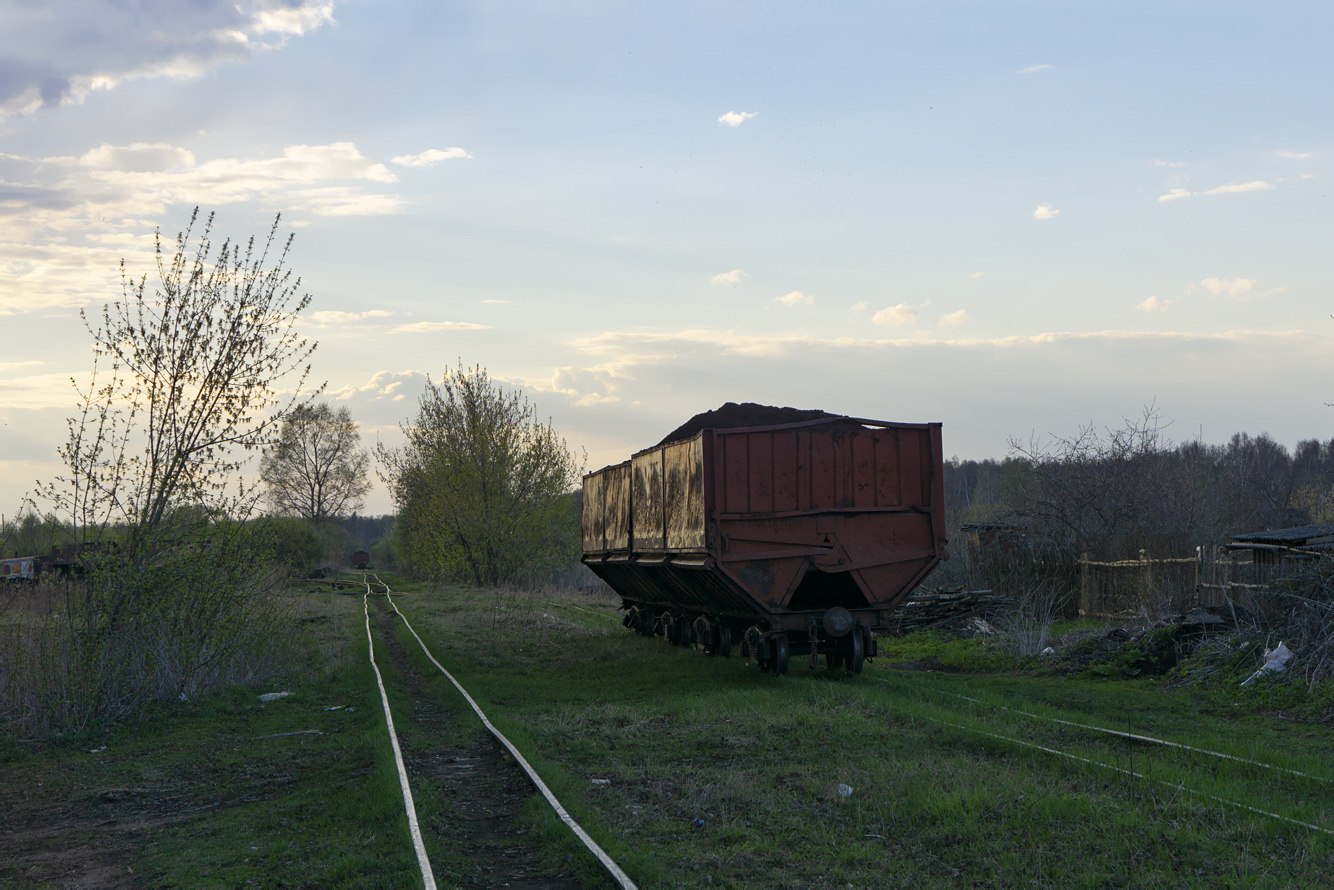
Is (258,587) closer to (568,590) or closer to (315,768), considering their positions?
(315,768)

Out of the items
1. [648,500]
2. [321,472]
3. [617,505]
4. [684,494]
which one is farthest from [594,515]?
[321,472]

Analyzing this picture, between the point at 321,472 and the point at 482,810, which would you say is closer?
the point at 482,810

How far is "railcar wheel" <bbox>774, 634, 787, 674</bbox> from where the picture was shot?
14.3m

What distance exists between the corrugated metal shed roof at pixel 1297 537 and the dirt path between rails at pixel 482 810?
39.3 ft

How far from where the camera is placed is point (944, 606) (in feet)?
72.6

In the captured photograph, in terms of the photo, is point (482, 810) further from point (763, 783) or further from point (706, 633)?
point (706, 633)

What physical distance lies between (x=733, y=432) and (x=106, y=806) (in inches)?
349

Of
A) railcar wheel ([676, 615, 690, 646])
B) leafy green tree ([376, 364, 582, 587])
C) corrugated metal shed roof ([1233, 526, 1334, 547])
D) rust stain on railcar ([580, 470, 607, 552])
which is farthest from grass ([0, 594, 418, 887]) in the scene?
leafy green tree ([376, 364, 582, 587])

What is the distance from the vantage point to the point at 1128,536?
21766mm

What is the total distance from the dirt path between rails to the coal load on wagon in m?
4.66

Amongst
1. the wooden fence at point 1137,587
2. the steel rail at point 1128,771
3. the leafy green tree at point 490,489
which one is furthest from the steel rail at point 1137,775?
the leafy green tree at point 490,489

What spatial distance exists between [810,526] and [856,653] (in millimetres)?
2075

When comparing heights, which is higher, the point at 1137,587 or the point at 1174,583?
the point at 1174,583

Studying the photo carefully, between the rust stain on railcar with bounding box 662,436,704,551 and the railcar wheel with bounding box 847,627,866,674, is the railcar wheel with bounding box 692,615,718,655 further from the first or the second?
the railcar wheel with bounding box 847,627,866,674
